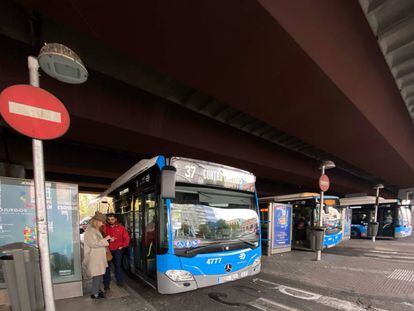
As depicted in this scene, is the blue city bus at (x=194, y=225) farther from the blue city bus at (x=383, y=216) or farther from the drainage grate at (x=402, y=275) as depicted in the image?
the blue city bus at (x=383, y=216)

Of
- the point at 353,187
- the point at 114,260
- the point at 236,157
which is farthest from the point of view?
the point at 353,187

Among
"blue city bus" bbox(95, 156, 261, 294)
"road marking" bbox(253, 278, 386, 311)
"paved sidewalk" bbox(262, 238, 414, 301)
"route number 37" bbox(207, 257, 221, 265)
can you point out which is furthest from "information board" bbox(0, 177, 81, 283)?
"paved sidewalk" bbox(262, 238, 414, 301)

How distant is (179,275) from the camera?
13.3ft

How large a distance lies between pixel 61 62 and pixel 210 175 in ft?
10.7

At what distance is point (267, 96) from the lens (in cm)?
493

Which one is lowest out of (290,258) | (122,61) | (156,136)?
(290,258)

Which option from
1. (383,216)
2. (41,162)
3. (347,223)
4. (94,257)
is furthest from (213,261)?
(383,216)

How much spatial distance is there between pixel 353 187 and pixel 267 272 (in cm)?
1525

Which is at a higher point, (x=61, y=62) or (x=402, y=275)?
(x=61, y=62)

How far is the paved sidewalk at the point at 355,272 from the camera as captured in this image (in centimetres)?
578

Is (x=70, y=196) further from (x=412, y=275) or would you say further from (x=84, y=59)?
(x=412, y=275)

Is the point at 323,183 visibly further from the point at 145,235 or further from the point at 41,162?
the point at 41,162

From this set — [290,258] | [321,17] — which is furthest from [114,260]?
[290,258]

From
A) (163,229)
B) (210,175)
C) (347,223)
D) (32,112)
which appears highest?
(32,112)
